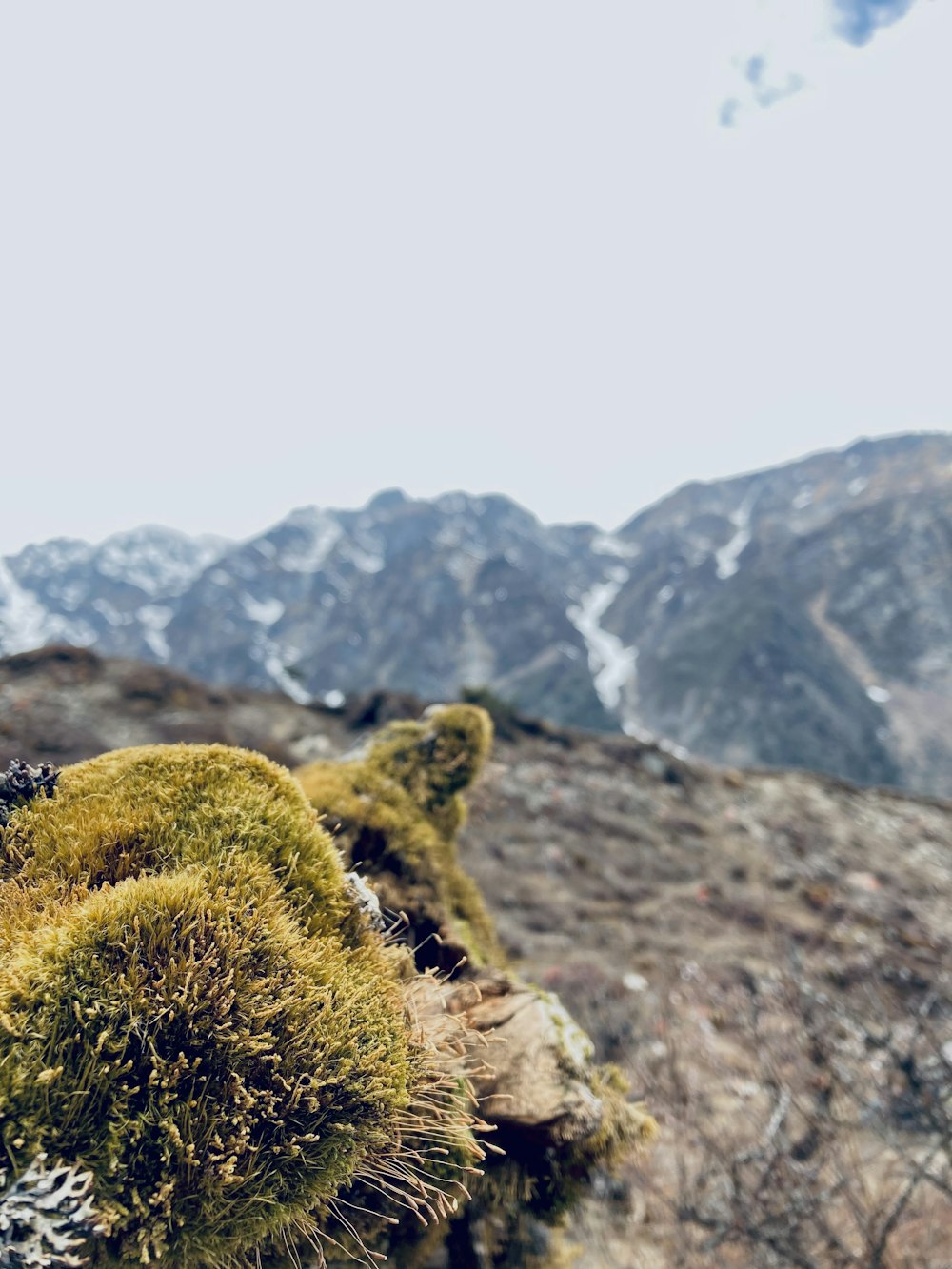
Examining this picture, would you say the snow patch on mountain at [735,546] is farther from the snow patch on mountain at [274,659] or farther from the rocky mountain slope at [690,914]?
the rocky mountain slope at [690,914]

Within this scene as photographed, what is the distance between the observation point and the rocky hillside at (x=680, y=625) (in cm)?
9138

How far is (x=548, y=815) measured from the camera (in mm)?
20109

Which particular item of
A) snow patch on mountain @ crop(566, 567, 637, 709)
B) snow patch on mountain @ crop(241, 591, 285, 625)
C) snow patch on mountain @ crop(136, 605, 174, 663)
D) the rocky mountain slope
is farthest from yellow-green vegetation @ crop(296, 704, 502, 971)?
snow patch on mountain @ crop(241, 591, 285, 625)

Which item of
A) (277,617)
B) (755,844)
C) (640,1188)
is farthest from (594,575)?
(640,1188)

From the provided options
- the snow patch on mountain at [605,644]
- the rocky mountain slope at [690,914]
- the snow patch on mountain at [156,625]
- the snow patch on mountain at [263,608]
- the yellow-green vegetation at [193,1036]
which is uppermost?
the yellow-green vegetation at [193,1036]

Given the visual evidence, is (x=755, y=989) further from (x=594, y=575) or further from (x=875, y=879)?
(x=594, y=575)

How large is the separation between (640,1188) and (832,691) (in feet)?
331

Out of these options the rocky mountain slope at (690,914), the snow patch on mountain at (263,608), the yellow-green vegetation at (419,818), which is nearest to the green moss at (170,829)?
the yellow-green vegetation at (419,818)

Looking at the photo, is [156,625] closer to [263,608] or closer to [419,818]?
[263,608]

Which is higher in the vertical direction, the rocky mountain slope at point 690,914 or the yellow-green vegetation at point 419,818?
the yellow-green vegetation at point 419,818

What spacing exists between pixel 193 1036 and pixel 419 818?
3.43 m

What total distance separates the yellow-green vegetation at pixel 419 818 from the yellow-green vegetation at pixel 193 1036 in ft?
3.49


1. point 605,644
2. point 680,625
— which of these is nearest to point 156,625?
point 605,644

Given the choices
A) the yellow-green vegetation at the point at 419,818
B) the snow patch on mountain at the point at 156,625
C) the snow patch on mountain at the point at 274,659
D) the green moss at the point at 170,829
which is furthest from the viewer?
the snow patch on mountain at the point at 156,625
